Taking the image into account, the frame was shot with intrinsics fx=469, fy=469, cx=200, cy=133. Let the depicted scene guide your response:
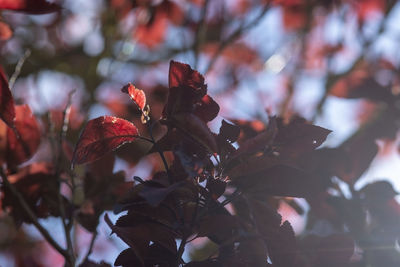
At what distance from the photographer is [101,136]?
805 mm

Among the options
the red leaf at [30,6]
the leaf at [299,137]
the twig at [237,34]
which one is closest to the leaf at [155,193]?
the leaf at [299,137]

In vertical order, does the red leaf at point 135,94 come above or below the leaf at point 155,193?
above

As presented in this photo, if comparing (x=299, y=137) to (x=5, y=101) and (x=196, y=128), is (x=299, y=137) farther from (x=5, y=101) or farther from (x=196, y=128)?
(x=5, y=101)

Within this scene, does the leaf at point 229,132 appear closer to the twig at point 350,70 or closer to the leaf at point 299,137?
the leaf at point 299,137

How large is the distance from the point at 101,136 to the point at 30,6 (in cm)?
32

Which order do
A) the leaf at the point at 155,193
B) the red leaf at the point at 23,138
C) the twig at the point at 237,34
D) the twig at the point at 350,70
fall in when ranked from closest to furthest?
1. the leaf at the point at 155,193
2. the red leaf at the point at 23,138
3. the twig at the point at 237,34
4. the twig at the point at 350,70

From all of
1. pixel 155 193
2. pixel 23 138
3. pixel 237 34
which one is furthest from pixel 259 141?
pixel 237 34

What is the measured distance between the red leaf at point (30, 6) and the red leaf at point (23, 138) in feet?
0.73

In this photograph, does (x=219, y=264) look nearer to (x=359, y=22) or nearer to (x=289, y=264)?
(x=289, y=264)

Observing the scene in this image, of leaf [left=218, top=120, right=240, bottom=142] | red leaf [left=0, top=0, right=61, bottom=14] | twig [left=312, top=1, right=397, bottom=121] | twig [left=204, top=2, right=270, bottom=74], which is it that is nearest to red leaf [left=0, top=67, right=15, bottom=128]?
red leaf [left=0, top=0, right=61, bottom=14]

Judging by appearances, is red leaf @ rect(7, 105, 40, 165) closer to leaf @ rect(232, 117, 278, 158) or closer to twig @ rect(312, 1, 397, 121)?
leaf @ rect(232, 117, 278, 158)

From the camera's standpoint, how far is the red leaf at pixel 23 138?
104cm

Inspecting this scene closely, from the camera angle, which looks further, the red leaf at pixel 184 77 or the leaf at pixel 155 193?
the red leaf at pixel 184 77

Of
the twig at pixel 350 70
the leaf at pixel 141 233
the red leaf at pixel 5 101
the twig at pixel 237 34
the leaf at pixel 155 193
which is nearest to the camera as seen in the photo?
the leaf at pixel 155 193
